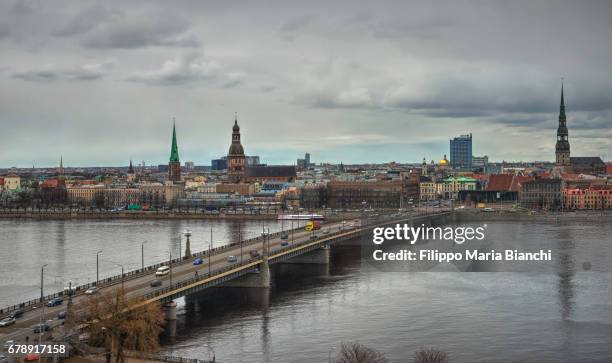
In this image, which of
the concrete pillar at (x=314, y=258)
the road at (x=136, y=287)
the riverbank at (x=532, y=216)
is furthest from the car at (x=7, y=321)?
the riverbank at (x=532, y=216)

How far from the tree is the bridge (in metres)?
1.62

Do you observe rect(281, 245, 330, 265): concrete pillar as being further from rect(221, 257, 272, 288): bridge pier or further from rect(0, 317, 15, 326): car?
rect(0, 317, 15, 326): car

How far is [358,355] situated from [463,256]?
1159 inches

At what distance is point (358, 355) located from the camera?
79.2 ft

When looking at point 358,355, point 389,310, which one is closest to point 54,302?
point 358,355

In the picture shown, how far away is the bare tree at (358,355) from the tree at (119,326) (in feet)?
16.7

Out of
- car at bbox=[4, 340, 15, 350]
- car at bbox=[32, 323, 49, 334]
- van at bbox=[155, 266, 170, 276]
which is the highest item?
van at bbox=[155, 266, 170, 276]

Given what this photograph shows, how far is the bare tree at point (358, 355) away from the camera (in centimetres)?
2321

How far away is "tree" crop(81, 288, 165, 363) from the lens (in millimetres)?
23938

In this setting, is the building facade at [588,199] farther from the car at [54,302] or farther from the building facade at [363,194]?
the car at [54,302]

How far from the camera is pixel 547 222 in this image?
85.4m

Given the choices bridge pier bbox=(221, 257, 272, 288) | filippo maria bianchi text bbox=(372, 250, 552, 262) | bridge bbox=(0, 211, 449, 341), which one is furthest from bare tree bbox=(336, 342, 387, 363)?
filippo maria bianchi text bbox=(372, 250, 552, 262)

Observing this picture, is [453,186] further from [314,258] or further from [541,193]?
[314,258]

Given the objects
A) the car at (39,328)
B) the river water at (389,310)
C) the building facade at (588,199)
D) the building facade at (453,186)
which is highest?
the building facade at (453,186)
